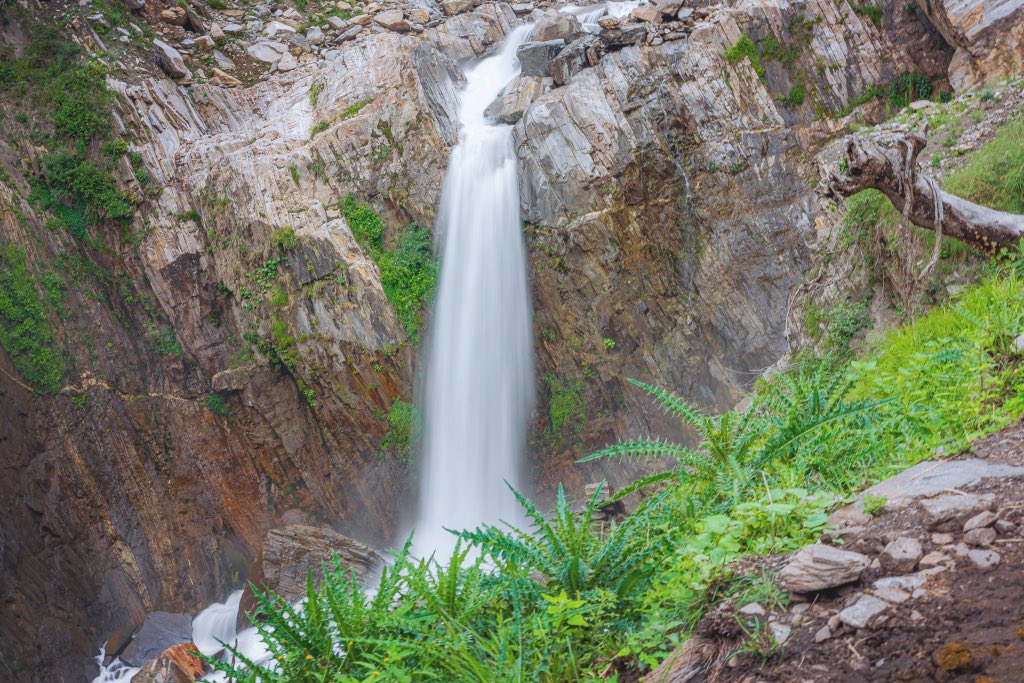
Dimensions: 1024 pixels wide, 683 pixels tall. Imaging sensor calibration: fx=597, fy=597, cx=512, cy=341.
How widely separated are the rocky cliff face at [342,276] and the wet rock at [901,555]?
10208mm

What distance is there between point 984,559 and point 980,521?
19 cm

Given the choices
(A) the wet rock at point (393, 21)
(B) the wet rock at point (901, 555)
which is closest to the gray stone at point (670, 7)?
(A) the wet rock at point (393, 21)

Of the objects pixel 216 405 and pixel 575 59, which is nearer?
pixel 575 59

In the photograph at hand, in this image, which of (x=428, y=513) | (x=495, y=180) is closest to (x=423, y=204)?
(x=495, y=180)

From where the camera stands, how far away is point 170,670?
8242mm

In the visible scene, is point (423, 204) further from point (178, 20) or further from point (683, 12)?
point (178, 20)

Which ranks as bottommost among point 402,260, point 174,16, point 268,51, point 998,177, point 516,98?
point 998,177

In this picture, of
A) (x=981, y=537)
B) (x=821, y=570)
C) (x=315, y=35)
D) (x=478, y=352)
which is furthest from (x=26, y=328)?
(x=981, y=537)

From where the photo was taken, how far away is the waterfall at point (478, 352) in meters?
12.8

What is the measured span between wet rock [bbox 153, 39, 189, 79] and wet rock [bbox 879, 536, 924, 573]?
17.7 m

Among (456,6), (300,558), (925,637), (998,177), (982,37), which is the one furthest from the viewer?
(456,6)

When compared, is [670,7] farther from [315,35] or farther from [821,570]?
[821,570]

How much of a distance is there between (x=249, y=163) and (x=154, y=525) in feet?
27.3

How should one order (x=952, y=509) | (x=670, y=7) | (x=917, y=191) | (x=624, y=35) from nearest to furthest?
1. (x=952, y=509)
2. (x=917, y=191)
3. (x=624, y=35)
4. (x=670, y=7)
